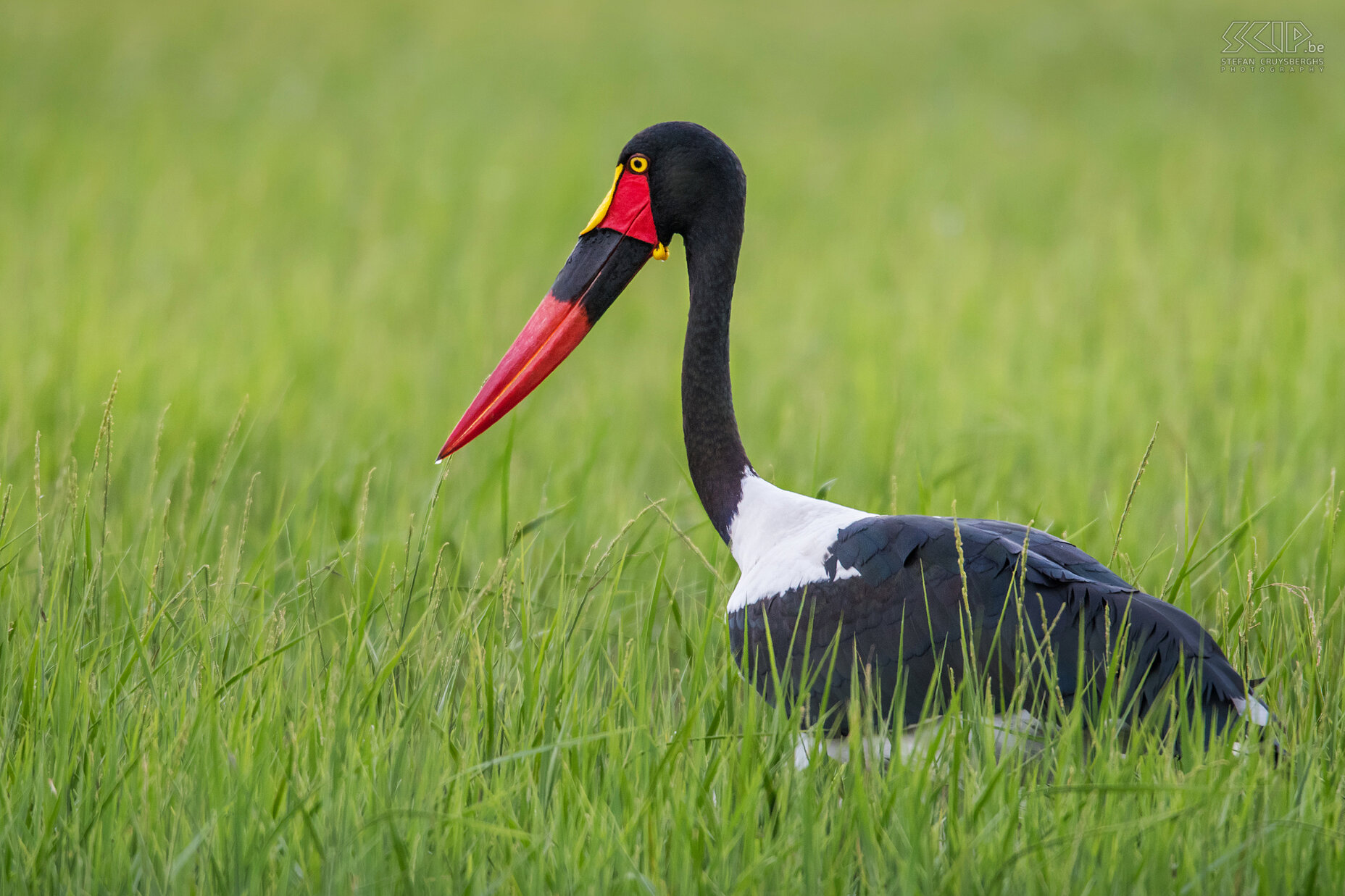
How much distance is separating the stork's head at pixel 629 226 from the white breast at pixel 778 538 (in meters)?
0.60

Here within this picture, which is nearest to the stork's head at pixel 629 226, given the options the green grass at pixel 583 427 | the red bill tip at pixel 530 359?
the red bill tip at pixel 530 359

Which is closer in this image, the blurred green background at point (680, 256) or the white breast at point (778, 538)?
the white breast at point (778, 538)

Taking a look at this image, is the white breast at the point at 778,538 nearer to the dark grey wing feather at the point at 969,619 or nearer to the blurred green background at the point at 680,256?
the dark grey wing feather at the point at 969,619

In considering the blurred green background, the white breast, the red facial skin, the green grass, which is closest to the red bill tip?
the red facial skin

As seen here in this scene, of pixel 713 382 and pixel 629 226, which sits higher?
pixel 629 226

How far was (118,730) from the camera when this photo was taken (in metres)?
2.24

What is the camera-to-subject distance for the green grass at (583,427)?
6.59ft

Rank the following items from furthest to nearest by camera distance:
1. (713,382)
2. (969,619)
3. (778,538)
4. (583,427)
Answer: (583,427) < (713,382) < (778,538) < (969,619)

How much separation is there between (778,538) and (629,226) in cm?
90

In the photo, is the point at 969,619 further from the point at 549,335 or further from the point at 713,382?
the point at 549,335

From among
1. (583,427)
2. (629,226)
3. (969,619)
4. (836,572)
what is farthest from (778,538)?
(583,427)

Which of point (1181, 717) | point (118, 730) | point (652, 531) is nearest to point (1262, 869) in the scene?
point (1181, 717)

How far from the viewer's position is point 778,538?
114 inches

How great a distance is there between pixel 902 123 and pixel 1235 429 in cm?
686
